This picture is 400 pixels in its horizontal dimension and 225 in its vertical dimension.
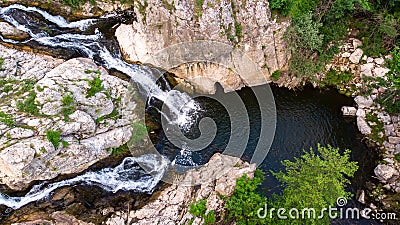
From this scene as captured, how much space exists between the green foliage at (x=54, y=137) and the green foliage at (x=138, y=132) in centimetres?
477

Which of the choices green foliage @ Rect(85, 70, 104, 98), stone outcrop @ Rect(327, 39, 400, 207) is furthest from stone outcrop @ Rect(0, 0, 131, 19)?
stone outcrop @ Rect(327, 39, 400, 207)

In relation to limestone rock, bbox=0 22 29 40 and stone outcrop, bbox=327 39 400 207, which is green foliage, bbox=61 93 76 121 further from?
stone outcrop, bbox=327 39 400 207

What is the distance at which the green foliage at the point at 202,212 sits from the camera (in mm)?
16398

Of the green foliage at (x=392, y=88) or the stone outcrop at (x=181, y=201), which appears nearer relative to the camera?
the stone outcrop at (x=181, y=201)

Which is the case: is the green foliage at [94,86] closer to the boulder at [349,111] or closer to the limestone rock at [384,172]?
the boulder at [349,111]

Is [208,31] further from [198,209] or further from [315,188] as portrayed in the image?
[315,188]

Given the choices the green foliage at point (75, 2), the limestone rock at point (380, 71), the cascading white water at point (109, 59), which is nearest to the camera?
the cascading white water at point (109, 59)

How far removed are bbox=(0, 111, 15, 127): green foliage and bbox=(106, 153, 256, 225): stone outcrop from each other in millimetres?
8154

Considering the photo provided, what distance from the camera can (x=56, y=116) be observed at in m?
18.5

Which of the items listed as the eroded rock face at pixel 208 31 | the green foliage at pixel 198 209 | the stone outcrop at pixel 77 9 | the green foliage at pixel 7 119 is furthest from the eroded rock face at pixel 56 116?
the green foliage at pixel 198 209

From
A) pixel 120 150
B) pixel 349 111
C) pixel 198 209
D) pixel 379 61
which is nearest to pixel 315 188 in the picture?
pixel 198 209

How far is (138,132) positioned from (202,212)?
7435mm

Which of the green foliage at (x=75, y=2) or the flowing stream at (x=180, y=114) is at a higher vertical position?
the green foliage at (x=75, y=2)

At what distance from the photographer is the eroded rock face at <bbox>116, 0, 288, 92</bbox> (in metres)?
22.4
